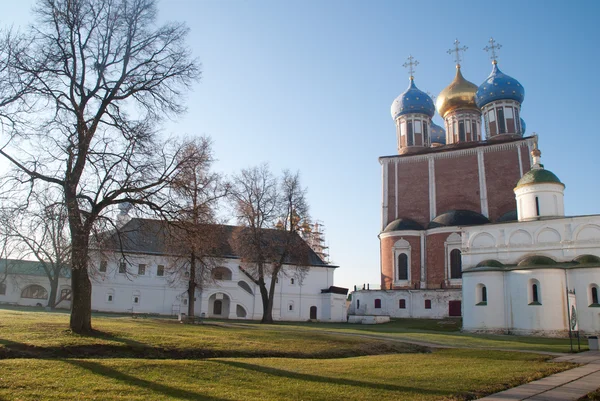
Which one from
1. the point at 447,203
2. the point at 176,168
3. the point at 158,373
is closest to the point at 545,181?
the point at 447,203

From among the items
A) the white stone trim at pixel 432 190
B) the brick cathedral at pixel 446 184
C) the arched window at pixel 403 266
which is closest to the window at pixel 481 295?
the brick cathedral at pixel 446 184

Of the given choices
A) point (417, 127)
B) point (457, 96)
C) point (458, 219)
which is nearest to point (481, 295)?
point (458, 219)

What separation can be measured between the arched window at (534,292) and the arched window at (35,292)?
42113 mm

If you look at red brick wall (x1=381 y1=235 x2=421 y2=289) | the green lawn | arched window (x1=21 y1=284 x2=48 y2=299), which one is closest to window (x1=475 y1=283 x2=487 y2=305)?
red brick wall (x1=381 y1=235 x2=421 y2=289)

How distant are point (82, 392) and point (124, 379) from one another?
1252 mm

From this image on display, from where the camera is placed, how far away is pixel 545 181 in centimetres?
3447

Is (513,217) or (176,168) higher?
(513,217)

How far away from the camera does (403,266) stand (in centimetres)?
4719

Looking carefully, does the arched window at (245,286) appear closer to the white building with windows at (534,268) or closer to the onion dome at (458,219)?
the onion dome at (458,219)

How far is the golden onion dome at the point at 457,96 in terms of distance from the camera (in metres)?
53.8

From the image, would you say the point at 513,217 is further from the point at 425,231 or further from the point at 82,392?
the point at 82,392

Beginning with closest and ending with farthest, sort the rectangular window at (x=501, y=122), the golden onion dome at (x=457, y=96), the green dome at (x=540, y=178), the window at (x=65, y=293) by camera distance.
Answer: the green dome at (x=540, y=178), the window at (x=65, y=293), the rectangular window at (x=501, y=122), the golden onion dome at (x=457, y=96)

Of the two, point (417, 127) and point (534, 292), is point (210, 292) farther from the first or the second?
point (417, 127)

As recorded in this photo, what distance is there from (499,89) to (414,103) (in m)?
8.67
